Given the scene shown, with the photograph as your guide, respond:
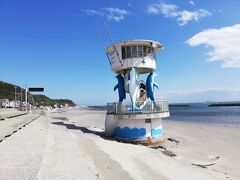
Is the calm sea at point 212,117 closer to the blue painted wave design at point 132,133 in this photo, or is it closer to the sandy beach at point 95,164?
the blue painted wave design at point 132,133

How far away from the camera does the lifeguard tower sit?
64.4 ft

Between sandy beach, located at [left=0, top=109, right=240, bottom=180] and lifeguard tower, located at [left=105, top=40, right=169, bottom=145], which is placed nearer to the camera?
sandy beach, located at [left=0, top=109, right=240, bottom=180]

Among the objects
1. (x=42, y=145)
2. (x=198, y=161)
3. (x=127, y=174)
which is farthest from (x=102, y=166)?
(x=198, y=161)

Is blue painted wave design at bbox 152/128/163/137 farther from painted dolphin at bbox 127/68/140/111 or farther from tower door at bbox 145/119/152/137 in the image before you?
painted dolphin at bbox 127/68/140/111

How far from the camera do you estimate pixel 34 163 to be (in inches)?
332

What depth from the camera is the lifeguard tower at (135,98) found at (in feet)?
64.4

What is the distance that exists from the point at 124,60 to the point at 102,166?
12.4 metres

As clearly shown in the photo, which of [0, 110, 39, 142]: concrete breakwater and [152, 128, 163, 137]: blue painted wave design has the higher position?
[0, 110, 39, 142]: concrete breakwater

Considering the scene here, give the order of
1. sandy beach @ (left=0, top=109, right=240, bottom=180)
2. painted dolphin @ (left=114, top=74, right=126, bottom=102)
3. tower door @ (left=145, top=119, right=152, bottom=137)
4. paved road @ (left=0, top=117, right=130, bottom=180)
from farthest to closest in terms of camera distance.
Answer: painted dolphin @ (left=114, top=74, right=126, bottom=102) → tower door @ (left=145, top=119, right=152, bottom=137) → sandy beach @ (left=0, top=109, right=240, bottom=180) → paved road @ (left=0, top=117, right=130, bottom=180)

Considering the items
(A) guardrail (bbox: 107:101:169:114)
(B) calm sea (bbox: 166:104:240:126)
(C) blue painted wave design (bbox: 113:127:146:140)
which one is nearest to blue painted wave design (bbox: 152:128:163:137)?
(C) blue painted wave design (bbox: 113:127:146:140)

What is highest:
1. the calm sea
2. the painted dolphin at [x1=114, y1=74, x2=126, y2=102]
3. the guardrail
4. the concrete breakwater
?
the painted dolphin at [x1=114, y1=74, x2=126, y2=102]

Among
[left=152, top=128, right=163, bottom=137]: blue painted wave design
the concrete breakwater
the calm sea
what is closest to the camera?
the concrete breakwater

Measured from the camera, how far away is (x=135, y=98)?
20.8 metres

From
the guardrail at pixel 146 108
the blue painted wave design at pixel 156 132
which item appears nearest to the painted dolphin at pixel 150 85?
the guardrail at pixel 146 108
